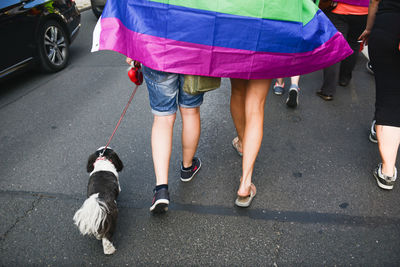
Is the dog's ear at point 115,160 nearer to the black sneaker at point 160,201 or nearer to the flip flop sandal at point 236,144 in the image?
the black sneaker at point 160,201

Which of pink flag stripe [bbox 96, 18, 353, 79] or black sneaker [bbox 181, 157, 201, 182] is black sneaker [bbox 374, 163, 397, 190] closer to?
pink flag stripe [bbox 96, 18, 353, 79]

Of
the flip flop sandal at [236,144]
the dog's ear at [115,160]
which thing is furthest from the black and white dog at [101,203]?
the flip flop sandal at [236,144]

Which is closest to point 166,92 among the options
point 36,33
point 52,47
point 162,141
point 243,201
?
point 162,141

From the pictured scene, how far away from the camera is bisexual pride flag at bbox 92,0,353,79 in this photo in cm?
162

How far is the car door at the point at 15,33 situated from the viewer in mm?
4062

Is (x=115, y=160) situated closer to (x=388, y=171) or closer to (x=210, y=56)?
(x=210, y=56)

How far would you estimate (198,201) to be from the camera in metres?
2.50

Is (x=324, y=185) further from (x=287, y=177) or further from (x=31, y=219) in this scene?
(x=31, y=219)

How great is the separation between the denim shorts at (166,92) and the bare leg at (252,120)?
0.35m

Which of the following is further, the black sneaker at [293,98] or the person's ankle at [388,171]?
the black sneaker at [293,98]

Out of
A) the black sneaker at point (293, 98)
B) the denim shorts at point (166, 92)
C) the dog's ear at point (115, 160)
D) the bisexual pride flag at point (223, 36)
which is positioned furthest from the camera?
the black sneaker at point (293, 98)

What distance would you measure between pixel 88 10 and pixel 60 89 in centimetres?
630

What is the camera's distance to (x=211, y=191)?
2.61 meters

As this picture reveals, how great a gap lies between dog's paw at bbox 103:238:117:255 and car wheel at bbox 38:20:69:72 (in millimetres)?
3811
